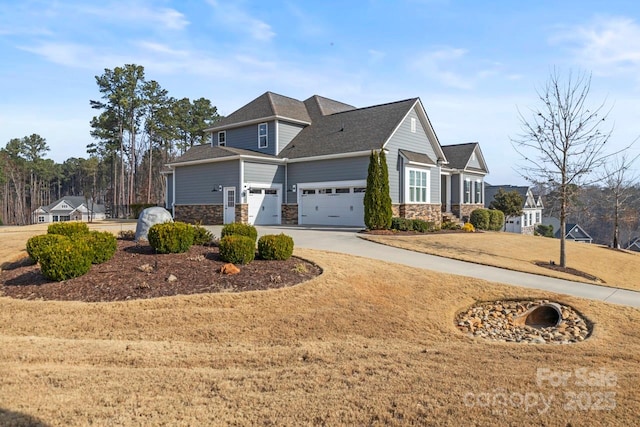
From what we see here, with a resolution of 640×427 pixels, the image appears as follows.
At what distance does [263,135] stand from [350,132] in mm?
5757

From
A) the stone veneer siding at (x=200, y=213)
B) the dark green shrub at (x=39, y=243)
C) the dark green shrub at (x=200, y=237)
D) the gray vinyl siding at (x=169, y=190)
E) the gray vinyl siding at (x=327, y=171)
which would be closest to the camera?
the dark green shrub at (x=39, y=243)

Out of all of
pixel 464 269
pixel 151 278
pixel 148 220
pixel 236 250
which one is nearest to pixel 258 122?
pixel 148 220

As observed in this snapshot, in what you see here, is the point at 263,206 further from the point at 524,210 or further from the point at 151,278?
the point at 524,210

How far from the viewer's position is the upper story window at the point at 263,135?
82.4ft

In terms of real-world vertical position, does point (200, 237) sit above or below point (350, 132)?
below

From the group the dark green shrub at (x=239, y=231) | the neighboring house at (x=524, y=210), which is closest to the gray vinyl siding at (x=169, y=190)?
the dark green shrub at (x=239, y=231)

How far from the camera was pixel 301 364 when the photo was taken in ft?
16.0

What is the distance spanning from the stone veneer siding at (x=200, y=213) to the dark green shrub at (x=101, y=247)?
44.0 feet

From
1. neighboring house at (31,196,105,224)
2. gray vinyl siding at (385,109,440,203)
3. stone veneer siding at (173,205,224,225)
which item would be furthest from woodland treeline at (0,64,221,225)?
gray vinyl siding at (385,109,440,203)

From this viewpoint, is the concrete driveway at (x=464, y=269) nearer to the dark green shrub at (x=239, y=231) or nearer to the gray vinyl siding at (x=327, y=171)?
the dark green shrub at (x=239, y=231)

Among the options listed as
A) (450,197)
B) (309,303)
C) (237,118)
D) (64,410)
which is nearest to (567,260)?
(309,303)

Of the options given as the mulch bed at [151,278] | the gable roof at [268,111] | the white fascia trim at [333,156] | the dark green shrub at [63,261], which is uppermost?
the gable roof at [268,111]

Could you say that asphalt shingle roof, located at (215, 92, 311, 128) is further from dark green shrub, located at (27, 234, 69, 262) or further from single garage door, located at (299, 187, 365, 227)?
dark green shrub, located at (27, 234, 69, 262)

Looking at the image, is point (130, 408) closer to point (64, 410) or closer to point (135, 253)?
point (64, 410)
